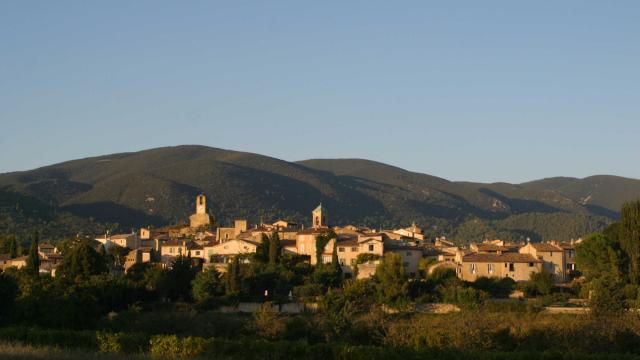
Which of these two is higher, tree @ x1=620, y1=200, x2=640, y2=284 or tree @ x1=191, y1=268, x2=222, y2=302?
tree @ x1=620, y1=200, x2=640, y2=284

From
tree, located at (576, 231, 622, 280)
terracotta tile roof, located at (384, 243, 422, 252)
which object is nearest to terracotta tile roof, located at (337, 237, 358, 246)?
terracotta tile roof, located at (384, 243, 422, 252)

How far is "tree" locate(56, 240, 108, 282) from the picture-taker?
63.1 metres

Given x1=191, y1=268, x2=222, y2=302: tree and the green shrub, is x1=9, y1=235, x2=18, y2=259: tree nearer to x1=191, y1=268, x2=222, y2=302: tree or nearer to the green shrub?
x1=191, y1=268, x2=222, y2=302: tree

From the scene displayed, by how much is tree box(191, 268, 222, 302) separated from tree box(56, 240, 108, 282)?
7.35 metres

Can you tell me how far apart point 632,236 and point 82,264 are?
3365 centimetres

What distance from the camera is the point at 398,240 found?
76.4m

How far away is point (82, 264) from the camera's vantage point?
209ft

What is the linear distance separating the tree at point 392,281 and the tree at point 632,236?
530 inches

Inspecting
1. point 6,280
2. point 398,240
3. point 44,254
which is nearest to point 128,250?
point 44,254

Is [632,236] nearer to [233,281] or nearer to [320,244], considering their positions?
[320,244]

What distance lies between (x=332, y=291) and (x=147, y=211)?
116145mm

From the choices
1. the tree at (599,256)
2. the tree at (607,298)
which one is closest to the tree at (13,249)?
the tree at (599,256)

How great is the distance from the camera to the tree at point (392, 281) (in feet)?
191

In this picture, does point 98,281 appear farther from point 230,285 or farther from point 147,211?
point 147,211
